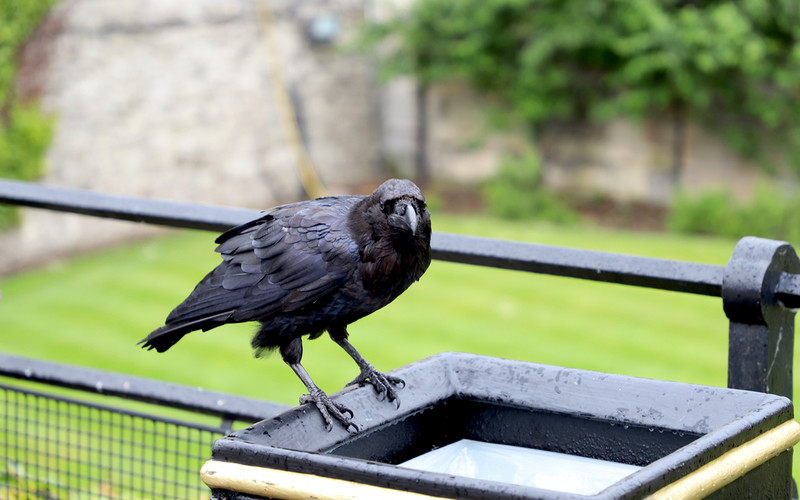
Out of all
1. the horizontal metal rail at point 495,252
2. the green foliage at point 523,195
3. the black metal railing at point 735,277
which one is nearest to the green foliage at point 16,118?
the green foliage at point 523,195

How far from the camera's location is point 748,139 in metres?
11.9

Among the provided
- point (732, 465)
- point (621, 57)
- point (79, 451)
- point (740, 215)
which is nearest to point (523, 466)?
point (732, 465)

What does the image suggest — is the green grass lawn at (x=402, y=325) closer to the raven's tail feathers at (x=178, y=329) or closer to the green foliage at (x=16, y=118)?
the green foliage at (x=16, y=118)

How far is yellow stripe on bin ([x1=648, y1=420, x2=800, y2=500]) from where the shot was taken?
1.25 m

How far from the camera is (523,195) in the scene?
12.1 m

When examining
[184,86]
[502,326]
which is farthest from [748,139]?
[184,86]

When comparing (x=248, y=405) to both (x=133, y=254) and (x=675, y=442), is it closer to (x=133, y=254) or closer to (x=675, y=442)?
(x=675, y=442)

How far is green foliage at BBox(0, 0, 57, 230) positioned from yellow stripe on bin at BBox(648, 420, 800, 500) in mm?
8853

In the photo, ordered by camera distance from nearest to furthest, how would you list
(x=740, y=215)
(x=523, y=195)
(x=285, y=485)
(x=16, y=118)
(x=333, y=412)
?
1. (x=285, y=485)
2. (x=333, y=412)
3. (x=16, y=118)
4. (x=740, y=215)
5. (x=523, y=195)

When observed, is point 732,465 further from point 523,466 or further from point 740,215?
point 740,215

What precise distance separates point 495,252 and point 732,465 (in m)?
0.89

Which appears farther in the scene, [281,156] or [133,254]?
[281,156]

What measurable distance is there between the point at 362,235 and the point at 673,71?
34.9 ft

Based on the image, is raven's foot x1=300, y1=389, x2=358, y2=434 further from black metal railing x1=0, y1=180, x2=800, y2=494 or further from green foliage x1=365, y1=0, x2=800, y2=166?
green foliage x1=365, y1=0, x2=800, y2=166
